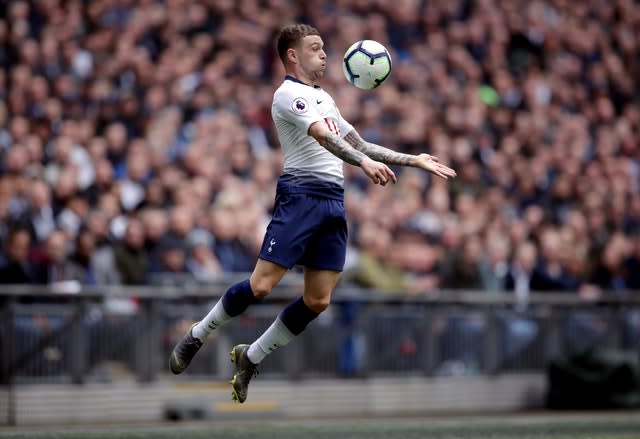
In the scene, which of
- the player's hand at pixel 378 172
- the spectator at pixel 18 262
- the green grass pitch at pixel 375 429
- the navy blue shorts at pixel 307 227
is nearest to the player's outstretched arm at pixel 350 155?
the player's hand at pixel 378 172

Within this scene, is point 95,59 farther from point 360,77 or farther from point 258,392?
point 360,77

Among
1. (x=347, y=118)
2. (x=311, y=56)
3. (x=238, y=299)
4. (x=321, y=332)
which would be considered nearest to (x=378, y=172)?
(x=311, y=56)

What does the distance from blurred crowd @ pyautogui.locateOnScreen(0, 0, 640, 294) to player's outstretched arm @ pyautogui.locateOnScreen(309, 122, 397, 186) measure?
17.3 feet

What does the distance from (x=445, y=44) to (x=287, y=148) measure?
11.9 meters

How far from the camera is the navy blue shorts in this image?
924cm

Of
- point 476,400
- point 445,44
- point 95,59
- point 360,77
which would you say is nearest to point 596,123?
point 445,44

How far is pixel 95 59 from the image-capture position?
16.2 m

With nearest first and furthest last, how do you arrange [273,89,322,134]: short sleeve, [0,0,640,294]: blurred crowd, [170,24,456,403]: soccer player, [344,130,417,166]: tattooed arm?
[344,130,417,166]: tattooed arm, [273,89,322,134]: short sleeve, [170,24,456,403]: soccer player, [0,0,640,294]: blurred crowd

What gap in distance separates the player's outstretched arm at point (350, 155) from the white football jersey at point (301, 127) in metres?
0.15

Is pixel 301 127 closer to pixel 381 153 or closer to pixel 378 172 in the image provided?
pixel 381 153

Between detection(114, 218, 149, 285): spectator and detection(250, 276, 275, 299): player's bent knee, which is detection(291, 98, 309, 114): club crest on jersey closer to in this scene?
detection(250, 276, 275, 299): player's bent knee

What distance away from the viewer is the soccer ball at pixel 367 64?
9312 mm

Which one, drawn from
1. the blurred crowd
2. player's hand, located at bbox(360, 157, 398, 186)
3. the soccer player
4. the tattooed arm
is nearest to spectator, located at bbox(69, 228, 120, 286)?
the blurred crowd

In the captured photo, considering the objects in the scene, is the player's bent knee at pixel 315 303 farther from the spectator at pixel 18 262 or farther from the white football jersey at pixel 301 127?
the spectator at pixel 18 262
